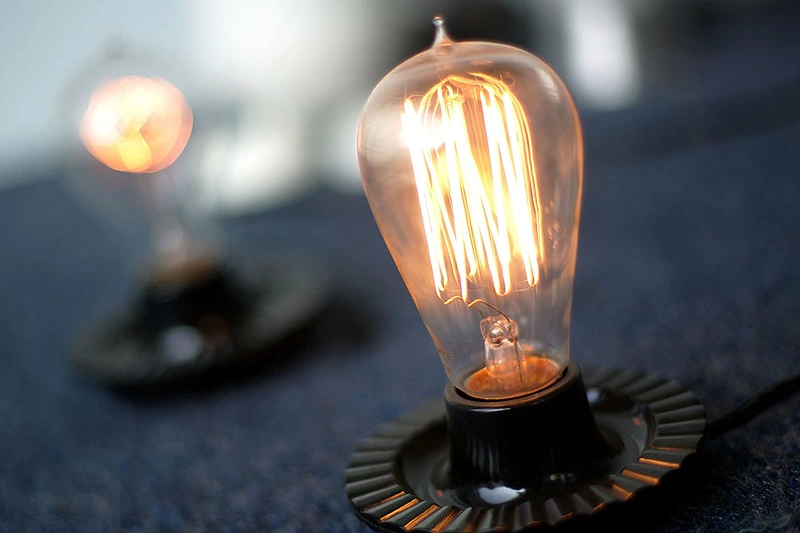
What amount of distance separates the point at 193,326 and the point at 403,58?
897 mm

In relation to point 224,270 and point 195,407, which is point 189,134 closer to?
point 224,270

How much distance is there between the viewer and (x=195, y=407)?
36.9 inches

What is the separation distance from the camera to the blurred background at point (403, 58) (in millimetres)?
1435

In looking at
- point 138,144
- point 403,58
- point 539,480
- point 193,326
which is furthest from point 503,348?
point 403,58

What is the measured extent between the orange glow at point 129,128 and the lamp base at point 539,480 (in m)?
0.66

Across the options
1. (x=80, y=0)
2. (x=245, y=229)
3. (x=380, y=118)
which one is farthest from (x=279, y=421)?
(x=80, y=0)

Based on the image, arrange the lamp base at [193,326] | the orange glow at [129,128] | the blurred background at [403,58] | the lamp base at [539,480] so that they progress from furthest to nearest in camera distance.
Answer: the blurred background at [403,58], the orange glow at [129,128], the lamp base at [193,326], the lamp base at [539,480]

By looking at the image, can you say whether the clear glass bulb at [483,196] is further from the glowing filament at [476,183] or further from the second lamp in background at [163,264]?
the second lamp in background at [163,264]

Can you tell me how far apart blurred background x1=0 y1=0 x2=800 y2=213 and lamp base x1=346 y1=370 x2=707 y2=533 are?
751 millimetres

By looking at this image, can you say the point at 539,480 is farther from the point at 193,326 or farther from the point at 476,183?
the point at 193,326


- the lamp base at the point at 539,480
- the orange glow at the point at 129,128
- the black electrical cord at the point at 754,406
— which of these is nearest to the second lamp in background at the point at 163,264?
the orange glow at the point at 129,128

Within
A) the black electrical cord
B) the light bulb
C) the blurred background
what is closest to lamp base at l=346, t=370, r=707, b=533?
the black electrical cord

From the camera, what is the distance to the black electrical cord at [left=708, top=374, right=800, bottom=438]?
60cm

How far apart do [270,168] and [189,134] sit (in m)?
0.50
